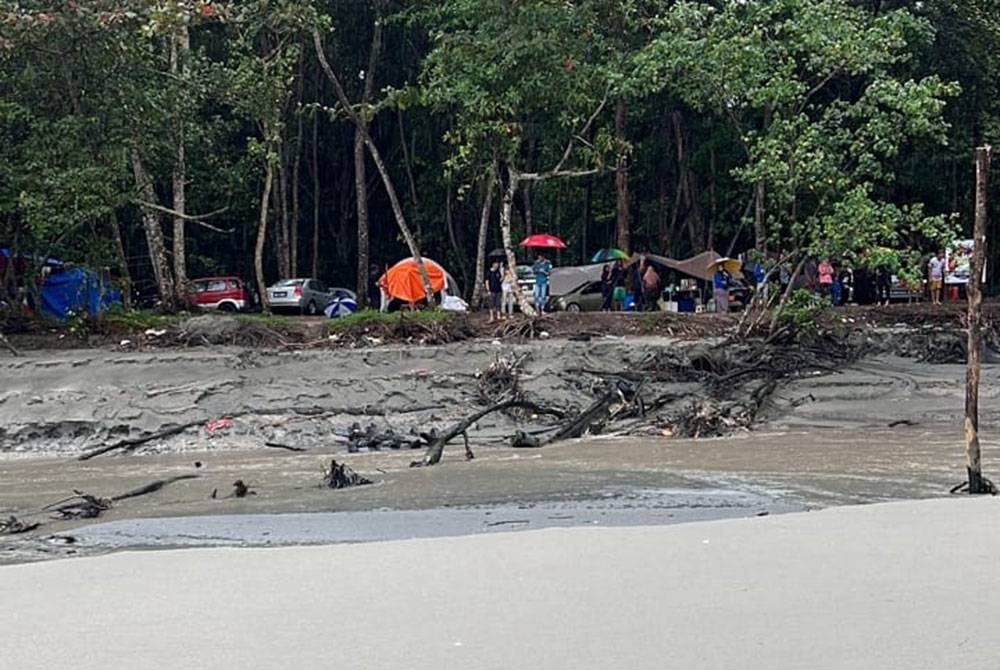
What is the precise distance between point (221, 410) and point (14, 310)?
21.5ft

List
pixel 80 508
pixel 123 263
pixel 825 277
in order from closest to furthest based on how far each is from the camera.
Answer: pixel 80 508 → pixel 123 263 → pixel 825 277

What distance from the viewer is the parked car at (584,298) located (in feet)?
109

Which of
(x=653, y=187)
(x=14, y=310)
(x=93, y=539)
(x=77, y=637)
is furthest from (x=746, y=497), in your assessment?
(x=653, y=187)

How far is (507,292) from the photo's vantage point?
90.7 ft

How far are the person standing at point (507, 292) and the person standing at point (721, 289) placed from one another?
16.7ft

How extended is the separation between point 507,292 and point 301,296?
10986 millimetres

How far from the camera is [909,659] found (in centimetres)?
612

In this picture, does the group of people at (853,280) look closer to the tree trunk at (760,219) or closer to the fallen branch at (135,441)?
the tree trunk at (760,219)

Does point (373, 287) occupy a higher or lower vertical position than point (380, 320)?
higher

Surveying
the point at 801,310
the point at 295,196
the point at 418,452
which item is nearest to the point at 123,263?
the point at 418,452

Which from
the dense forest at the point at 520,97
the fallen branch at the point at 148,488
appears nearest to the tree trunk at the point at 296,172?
the dense forest at the point at 520,97

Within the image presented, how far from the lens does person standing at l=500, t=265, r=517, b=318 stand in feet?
85.7

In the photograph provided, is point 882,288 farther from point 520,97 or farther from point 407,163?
point 407,163

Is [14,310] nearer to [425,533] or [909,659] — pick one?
[425,533]
